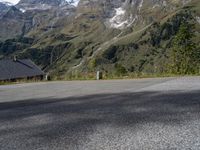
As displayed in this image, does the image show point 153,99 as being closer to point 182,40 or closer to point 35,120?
point 35,120

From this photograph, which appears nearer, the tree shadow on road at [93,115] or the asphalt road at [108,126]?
the asphalt road at [108,126]

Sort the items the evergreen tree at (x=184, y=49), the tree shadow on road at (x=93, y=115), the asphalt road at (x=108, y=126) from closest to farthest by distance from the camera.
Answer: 1. the asphalt road at (x=108, y=126)
2. the tree shadow on road at (x=93, y=115)
3. the evergreen tree at (x=184, y=49)

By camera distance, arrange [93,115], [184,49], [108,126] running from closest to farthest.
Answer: [108,126], [93,115], [184,49]

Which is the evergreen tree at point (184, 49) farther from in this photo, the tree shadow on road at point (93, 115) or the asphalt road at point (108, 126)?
the asphalt road at point (108, 126)

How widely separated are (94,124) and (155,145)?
244 centimetres

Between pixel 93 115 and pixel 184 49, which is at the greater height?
pixel 184 49

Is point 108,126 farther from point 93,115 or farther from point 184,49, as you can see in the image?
point 184,49

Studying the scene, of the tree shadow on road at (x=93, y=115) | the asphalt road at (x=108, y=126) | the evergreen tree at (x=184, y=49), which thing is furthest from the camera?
the evergreen tree at (x=184, y=49)

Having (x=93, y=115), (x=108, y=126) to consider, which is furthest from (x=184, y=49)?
(x=108, y=126)

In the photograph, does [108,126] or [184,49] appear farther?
[184,49]

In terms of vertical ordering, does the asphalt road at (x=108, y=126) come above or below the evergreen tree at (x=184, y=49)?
below

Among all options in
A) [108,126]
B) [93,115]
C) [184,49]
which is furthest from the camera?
[184,49]

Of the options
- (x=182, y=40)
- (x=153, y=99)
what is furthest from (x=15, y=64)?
(x=153, y=99)

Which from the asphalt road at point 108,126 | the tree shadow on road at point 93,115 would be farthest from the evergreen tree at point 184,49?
the asphalt road at point 108,126
